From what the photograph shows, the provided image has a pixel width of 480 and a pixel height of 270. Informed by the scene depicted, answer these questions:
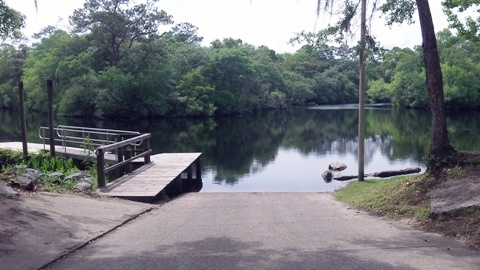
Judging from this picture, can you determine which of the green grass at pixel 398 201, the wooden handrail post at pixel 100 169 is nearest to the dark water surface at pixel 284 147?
the wooden handrail post at pixel 100 169

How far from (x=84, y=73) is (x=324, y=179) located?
41.4 meters

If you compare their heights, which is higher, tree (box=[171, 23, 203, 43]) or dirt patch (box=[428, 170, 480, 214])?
tree (box=[171, 23, 203, 43])

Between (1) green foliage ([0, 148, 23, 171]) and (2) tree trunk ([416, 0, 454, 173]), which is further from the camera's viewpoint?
(1) green foliage ([0, 148, 23, 171])

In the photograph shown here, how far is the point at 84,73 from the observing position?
5669 cm

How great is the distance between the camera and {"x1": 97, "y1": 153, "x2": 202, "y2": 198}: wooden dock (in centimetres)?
1177

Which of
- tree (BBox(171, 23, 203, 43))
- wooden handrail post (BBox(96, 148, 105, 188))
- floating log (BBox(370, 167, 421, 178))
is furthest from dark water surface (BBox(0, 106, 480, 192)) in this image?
tree (BBox(171, 23, 203, 43))

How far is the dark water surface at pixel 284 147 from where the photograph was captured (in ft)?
72.7

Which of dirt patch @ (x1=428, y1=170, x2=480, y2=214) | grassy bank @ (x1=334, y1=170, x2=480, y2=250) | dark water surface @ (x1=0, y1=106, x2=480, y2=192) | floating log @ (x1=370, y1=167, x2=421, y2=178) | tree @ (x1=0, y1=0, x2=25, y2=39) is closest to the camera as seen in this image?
grassy bank @ (x1=334, y1=170, x2=480, y2=250)

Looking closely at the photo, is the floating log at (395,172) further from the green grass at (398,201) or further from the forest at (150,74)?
the forest at (150,74)

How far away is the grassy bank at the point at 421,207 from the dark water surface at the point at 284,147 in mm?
8284

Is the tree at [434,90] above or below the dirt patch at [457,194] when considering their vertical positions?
above

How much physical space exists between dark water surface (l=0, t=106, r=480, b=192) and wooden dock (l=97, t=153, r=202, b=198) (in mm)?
1778

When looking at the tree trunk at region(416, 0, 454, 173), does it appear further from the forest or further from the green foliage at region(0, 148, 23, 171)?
the forest

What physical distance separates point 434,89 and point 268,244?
5724mm
